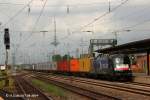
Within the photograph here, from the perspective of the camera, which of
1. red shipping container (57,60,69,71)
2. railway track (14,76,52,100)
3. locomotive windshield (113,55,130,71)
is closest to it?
→ railway track (14,76,52,100)

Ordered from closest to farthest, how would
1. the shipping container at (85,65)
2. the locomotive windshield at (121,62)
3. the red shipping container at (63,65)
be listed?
1. the locomotive windshield at (121,62)
2. the shipping container at (85,65)
3. the red shipping container at (63,65)

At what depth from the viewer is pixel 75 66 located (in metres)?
71.2

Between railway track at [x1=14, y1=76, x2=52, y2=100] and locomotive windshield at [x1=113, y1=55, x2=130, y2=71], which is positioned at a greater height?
locomotive windshield at [x1=113, y1=55, x2=130, y2=71]

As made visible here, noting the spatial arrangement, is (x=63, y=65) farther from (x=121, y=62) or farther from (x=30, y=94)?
(x=30, y=94)

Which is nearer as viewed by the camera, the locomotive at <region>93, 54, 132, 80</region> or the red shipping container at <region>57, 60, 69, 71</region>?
the locomotive at <region>93, 54, 132, 80</region>

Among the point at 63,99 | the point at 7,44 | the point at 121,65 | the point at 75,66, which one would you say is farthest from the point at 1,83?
the point at 75,66

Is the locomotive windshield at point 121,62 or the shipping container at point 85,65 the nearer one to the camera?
the locomotive windshield at point 121,62

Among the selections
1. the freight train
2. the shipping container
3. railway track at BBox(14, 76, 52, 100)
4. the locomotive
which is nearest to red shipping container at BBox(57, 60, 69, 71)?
the freight train

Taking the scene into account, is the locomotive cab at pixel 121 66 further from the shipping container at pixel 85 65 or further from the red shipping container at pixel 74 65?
the red shipping container at pixel 74 65

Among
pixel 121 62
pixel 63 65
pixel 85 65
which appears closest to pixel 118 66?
pixel 121 62

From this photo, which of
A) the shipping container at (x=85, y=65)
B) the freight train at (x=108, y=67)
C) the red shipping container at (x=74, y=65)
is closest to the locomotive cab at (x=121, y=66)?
the freight train at (x=108, y=67)

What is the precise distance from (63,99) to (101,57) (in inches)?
1017

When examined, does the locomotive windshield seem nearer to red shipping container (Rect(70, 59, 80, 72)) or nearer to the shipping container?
the shipping container

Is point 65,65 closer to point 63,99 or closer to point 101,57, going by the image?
point 101,57
